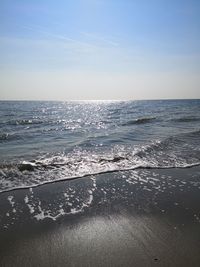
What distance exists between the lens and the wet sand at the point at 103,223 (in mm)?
3588

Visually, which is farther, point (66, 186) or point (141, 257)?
point (66, 186)

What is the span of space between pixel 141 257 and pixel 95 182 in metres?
3.53

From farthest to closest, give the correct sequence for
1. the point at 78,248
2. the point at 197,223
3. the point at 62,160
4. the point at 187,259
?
the point at 62,160 < the point at 197,223 < the point at 78,248 < the point at 187,259

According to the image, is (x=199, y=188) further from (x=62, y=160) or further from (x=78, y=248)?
(x=62, y=160)

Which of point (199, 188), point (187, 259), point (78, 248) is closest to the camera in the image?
point (187, 259)

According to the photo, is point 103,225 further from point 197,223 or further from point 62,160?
point 62,160

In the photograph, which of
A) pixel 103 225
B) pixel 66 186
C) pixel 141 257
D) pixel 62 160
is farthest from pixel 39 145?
pixel 141 257

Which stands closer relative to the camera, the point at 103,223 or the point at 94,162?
the point at 103,223

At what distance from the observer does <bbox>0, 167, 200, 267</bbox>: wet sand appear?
3588 mm

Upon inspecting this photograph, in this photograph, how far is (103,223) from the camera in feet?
15.1

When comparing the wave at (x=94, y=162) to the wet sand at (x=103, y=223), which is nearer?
the wet sand at (x=103, y=223)

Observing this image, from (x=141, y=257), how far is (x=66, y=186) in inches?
138

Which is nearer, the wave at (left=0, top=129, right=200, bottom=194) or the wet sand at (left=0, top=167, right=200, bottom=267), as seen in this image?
the wet sand at (left=0, top=167, right=200, bottom=267)

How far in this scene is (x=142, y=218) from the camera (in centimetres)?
480
